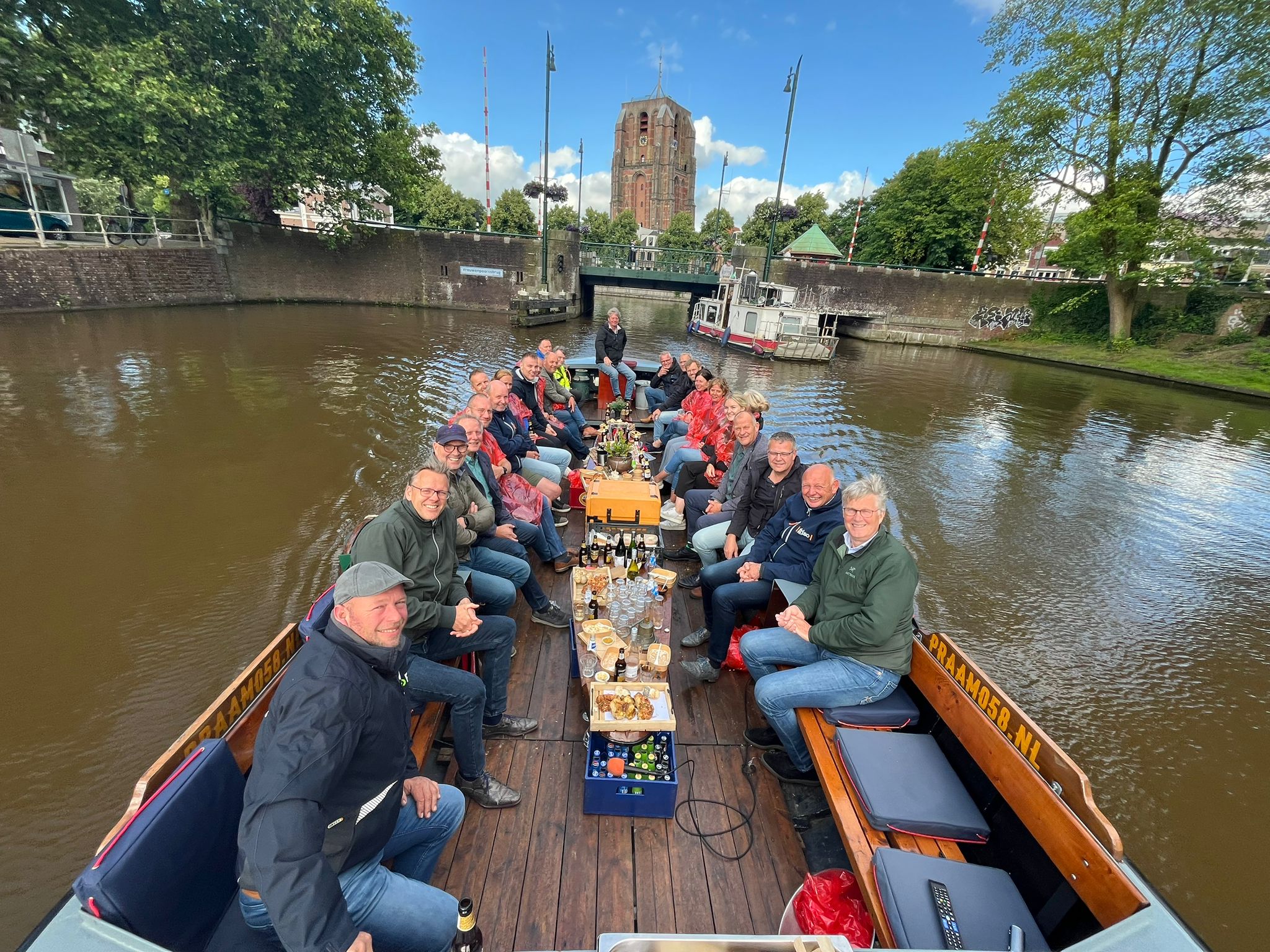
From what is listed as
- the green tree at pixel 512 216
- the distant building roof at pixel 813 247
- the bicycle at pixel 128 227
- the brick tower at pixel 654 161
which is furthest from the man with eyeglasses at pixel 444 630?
the brick tower at pixel 654 161

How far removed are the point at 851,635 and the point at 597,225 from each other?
221 feet

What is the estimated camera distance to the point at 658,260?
97.6ft

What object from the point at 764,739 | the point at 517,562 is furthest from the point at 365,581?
the point at 764,739

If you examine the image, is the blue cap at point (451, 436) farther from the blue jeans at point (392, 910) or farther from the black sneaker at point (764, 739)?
the black sneaker at point (764, 739)

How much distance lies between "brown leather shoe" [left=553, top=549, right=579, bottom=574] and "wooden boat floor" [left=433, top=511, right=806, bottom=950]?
166cm

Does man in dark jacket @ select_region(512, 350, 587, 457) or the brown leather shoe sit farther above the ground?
man in dark jacket @ select_region(512, 350, 587, 457)

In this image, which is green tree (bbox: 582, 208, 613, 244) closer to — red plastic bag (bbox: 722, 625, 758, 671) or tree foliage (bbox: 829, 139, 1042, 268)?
tree foliage (bbox: 829, 139, 1042, 268)

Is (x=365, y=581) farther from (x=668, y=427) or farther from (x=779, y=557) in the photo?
(x=668, y=427)

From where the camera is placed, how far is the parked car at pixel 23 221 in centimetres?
1697

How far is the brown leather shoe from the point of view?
16.7ft

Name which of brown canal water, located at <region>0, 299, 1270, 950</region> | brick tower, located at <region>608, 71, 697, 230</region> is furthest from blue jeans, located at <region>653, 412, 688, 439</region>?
brick tower, located at <region>608, 71, 697, 230</region>

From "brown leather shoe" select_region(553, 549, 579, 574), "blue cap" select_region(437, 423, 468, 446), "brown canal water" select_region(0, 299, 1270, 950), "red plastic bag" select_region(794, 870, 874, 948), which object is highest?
"blue cap" select_region(437, 423, 468, 446)

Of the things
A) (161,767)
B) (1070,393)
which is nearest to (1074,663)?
(161,767)

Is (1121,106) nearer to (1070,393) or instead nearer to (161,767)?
(1070,393)
